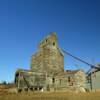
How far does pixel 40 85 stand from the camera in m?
54.7

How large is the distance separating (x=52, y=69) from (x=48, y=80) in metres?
4.68

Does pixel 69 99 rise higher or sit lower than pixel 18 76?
lower

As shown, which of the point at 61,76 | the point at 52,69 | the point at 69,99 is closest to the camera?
the point at 69,99

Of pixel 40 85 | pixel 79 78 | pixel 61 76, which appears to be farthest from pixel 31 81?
pixel 79 78

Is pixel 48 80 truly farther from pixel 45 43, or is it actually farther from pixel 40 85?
pixel 45 43

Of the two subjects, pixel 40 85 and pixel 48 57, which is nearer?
pixel 40 85

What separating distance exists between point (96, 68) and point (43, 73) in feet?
46.2

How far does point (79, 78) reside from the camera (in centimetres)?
5431

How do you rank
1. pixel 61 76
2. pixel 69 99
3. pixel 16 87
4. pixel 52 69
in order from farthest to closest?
pixel 52 69 < pixel 61 76 < pixel 16 87 < pixel 69 99

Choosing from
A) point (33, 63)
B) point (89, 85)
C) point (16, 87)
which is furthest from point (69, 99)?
point (33, 63)

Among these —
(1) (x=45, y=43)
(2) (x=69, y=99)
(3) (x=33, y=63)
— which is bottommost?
(2) (x=69, y=99)

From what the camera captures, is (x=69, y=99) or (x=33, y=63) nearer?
(x=69, y=99)

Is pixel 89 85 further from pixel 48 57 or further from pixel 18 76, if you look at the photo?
pixel 18 76

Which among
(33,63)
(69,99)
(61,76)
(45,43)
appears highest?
(45,43)
